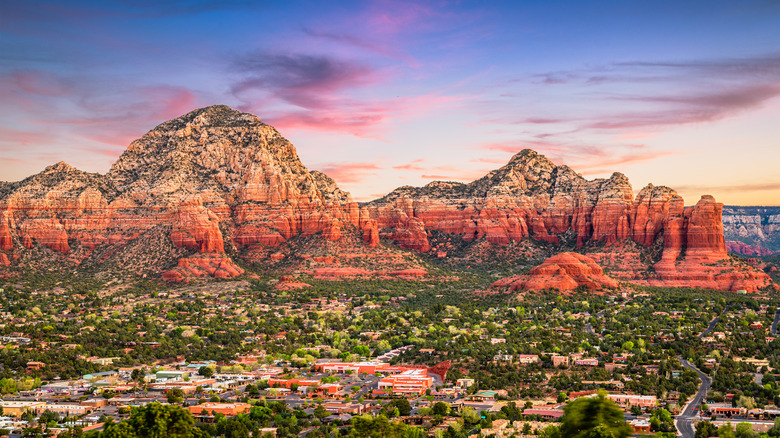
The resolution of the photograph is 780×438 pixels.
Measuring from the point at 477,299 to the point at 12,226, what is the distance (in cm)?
10057

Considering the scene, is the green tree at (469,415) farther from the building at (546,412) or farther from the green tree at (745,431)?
the green tree at (745,431)

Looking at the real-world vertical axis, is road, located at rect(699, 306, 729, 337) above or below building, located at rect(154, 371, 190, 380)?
above

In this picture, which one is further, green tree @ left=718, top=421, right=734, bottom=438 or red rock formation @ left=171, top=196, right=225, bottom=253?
red rock formation @ left=171, top=196, right=225, bottom=253

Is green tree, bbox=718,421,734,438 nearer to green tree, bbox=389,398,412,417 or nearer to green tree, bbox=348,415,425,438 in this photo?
green tree, bbox=348,415,425,438

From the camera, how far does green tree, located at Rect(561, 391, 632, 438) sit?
54.9 metres

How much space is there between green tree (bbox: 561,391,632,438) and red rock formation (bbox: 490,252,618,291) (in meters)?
111

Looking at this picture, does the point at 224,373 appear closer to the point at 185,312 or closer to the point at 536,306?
the point at 185,312

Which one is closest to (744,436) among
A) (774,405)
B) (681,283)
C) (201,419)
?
(774,405)

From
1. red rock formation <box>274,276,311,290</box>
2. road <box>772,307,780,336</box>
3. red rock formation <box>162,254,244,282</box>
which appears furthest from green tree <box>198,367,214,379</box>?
road <box>772,307,780,336</box>

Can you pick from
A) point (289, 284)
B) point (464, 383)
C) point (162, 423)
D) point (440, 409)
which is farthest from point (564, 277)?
point (162, 423)

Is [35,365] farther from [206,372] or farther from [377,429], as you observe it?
[377,429]

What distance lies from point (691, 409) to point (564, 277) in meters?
80.1

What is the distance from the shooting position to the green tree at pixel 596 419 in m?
54.9

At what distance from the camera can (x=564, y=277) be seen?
16825 cm
